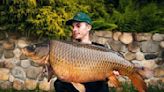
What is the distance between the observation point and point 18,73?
9.78 metres

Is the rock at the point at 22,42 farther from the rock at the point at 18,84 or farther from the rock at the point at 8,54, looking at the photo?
the rock at the point at 18,84

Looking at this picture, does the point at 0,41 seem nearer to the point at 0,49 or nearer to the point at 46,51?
the point at 0,49

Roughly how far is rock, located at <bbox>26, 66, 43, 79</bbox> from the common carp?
523 centimetres

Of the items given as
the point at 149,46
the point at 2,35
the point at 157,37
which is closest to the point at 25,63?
the point at 2,35

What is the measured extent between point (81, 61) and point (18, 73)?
18.2ft

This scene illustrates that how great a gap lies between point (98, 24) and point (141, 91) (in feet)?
17.2

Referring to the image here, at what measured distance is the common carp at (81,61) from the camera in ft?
14.1

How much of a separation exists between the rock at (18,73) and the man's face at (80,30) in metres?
5.02

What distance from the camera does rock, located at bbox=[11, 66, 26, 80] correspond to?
32.0 feet

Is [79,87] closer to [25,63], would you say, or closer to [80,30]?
[80,30]

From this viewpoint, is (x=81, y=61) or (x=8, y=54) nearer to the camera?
(x=81, y=61)

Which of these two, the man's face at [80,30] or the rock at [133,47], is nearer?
the man's face at [80,30]

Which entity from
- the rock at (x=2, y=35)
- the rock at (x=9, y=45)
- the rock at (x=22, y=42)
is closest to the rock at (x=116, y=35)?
the rock at (x=22, y=42)

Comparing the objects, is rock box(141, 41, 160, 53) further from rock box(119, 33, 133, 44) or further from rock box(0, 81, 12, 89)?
rock box(0, 81, 12, 89)
